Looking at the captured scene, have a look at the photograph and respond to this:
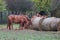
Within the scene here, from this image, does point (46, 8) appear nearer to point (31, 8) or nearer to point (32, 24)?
point (31, 8)

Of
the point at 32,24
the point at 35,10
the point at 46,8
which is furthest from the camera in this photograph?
the point at 35,10

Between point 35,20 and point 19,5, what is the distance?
47.0 feet

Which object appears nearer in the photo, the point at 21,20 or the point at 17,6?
the point at 21,20

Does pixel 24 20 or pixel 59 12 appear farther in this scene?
pixel 59 12

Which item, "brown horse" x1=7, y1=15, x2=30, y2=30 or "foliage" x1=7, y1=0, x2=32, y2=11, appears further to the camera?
"foliage" x1=7, y1=0, x2=32, y2=11

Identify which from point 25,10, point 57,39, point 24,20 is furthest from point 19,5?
point 57,39

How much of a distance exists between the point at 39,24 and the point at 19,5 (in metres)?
15.4

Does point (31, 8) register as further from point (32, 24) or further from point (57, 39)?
point (57, 39)

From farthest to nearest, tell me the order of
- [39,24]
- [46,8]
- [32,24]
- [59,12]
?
[46,8]
[59,12]
[32,24]
[39,24]

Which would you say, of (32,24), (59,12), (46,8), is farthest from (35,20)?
(46,8)

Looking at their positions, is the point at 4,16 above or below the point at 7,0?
below

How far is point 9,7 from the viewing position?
110 ft

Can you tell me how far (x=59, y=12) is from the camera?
87.6 feet

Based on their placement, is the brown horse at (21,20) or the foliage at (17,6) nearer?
the brown horse at (21,20)
